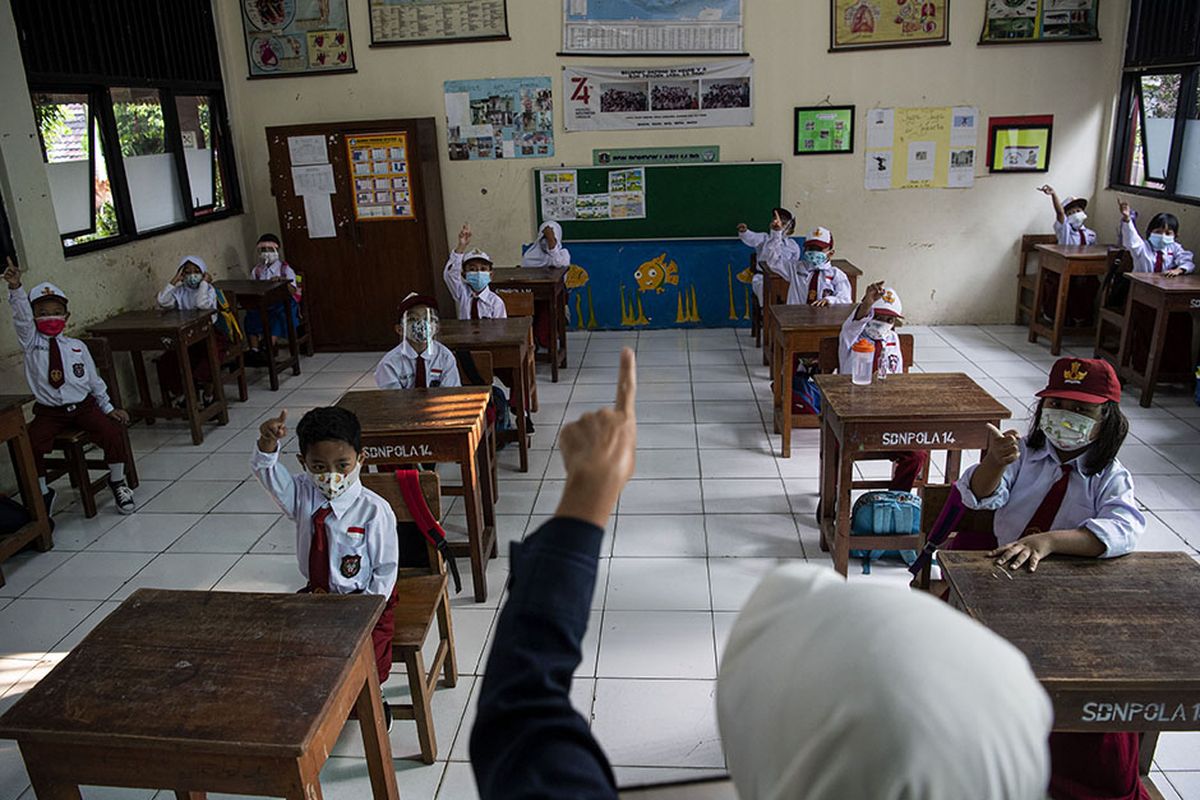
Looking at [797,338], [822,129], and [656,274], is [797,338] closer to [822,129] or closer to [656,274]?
[656,274]

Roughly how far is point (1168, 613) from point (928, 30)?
257 inches

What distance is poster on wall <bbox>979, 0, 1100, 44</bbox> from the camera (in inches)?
A: 274

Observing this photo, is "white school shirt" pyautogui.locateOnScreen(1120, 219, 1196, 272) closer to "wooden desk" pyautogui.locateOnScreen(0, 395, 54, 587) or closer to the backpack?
the backpack

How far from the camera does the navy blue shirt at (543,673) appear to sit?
2.59 ft

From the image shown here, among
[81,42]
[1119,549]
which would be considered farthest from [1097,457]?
[81,42]

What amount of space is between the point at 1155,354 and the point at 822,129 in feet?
11.0

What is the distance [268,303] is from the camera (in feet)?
21.5

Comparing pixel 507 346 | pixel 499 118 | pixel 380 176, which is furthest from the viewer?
pixel 499 118

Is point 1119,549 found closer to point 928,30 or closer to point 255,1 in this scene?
point 928,30

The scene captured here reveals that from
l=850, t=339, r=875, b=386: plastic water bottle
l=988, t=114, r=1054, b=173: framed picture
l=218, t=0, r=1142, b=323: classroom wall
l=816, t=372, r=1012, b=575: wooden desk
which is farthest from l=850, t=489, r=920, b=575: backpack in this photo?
l=988, t=114, r=1054, b=173: framed picture

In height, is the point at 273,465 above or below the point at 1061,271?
above

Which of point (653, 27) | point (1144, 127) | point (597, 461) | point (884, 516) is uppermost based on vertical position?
point (653, 27)

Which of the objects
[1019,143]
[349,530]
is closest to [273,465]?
[349,530]

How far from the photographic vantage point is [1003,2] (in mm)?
7012
